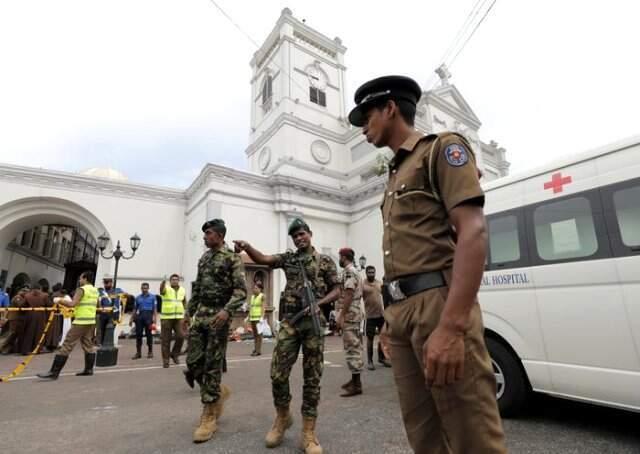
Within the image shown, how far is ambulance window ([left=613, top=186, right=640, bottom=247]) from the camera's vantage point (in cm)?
277

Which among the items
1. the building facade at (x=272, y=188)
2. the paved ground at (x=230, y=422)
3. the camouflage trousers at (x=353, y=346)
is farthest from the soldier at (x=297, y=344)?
the building facade at (x=272, y=188)

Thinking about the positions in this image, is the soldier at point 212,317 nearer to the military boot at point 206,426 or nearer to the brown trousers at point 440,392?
the military boot at point 206,426

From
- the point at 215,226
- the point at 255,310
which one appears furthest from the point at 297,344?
the point at 255,310

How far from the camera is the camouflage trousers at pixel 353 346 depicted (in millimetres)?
4816

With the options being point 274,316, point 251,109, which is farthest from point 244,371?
point 251,109

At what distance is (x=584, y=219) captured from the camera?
3109 mm

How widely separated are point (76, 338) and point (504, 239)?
726cm

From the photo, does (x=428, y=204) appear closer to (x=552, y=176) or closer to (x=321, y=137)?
(x=552, y=176)

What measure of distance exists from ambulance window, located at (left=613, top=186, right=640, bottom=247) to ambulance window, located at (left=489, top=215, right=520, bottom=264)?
865 mm

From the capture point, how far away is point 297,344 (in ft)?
10.2

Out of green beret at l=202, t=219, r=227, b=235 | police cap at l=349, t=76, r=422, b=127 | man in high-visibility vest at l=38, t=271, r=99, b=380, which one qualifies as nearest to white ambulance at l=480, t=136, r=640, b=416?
police cap at l=349, t=76, r=422, b=127

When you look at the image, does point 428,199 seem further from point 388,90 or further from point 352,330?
point 352,330

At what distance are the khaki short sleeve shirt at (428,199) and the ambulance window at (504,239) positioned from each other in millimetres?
2654

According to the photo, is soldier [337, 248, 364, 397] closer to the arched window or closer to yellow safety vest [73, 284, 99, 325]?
yellow safety vest [73, 284, 99, 325]
